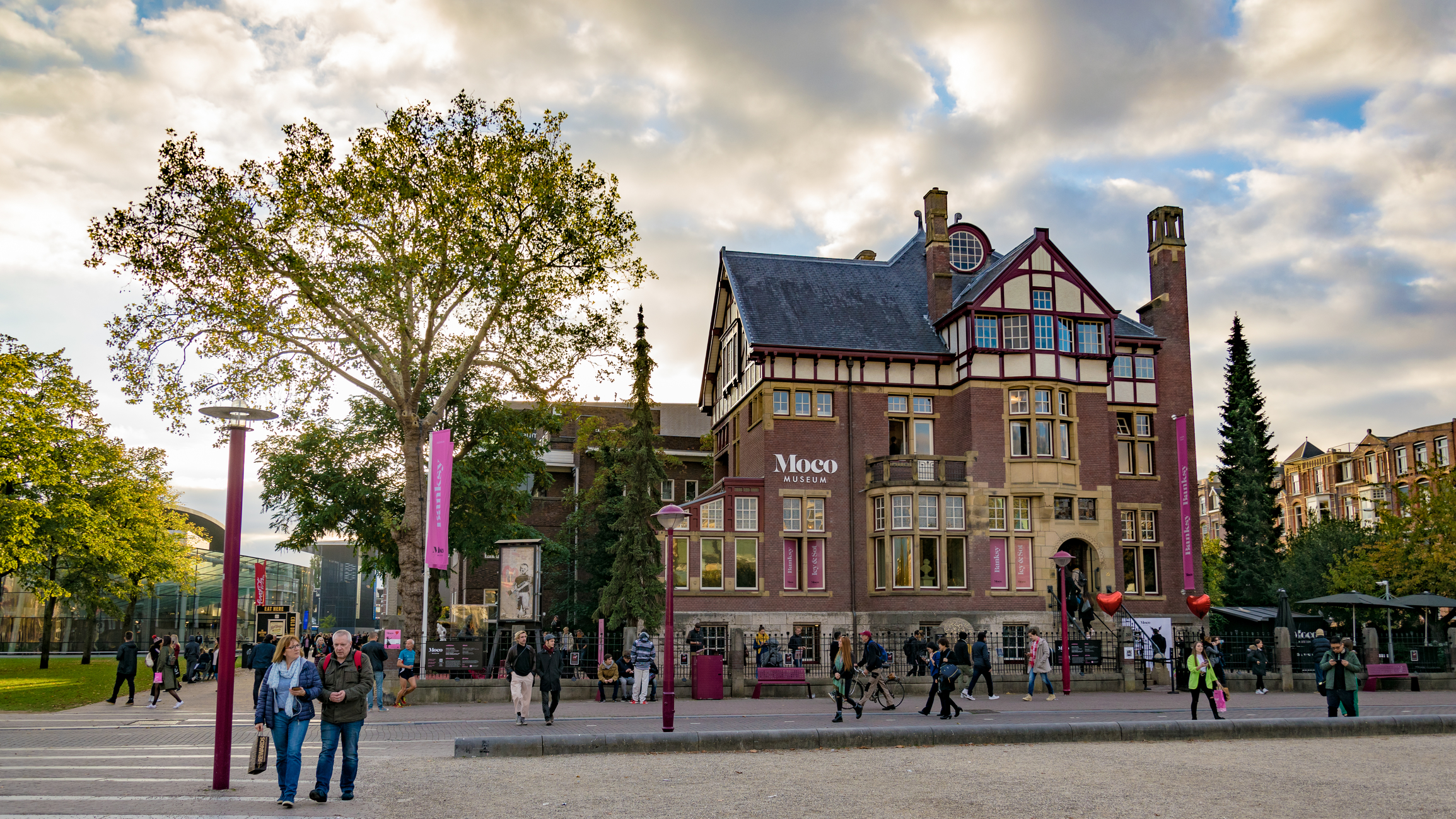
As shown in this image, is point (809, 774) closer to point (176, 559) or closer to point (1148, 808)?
point (1148, 808)

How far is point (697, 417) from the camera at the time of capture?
66.0 m

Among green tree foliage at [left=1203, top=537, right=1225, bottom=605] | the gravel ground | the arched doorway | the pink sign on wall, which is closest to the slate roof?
the arched doorway

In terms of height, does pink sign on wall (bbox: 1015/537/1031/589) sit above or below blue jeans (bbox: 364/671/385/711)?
above

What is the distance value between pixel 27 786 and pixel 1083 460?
33493 mm

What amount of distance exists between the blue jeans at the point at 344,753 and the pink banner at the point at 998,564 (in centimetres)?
2863

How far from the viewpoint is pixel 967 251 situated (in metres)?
42.3

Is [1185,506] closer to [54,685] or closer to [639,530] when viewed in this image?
[639,530]

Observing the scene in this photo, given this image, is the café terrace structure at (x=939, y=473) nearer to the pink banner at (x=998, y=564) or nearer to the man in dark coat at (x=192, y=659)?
the pink banner at (x=998, y=564)

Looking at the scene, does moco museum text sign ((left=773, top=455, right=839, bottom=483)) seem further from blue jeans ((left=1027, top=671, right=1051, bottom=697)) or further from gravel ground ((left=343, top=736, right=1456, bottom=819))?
gravel ground ((left=343, top=736, right=1456, bottom=819))

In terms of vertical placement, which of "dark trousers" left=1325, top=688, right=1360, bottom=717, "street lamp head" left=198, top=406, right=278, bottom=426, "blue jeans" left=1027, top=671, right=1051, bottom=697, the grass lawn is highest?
"street lamp head" left=198, top=406, right=278, bottom=426

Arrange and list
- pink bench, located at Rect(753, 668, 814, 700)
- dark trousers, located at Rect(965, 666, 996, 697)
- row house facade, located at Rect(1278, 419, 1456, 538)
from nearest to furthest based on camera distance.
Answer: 1. dark trousers, located at Rect(965, 666, 996, 697)
2. pink bench, located at Rect(753, 668, 814, 700)
3. row house facade, located at Rect(1278, 419, 1456, 538)

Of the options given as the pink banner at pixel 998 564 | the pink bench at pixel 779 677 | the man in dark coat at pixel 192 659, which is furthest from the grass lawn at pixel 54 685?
the pink banner at pixel 998 564

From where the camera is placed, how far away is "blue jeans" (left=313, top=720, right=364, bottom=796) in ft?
35.5

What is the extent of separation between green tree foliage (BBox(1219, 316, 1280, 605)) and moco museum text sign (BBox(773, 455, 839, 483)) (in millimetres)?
29685
